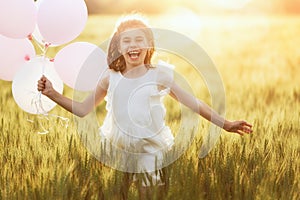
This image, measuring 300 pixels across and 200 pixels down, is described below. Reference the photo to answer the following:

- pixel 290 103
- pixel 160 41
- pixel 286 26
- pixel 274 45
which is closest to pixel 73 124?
pixel 160 41

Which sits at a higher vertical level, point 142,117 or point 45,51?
point 45,51

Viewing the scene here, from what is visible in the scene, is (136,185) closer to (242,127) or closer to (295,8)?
(242,127)

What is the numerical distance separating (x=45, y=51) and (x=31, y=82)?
14 centimetres

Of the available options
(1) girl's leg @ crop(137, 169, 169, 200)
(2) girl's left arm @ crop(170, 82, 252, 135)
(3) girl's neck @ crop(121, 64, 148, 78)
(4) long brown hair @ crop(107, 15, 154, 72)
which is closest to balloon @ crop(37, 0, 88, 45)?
(4) long brown hair @ crop(107, 15, 154, 72)

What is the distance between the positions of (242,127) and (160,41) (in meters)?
0.47

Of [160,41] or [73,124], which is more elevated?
[160,41]

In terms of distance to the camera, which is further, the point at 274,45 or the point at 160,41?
the point at 274,45

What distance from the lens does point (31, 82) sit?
236 centimetres

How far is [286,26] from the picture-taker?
8.69 m

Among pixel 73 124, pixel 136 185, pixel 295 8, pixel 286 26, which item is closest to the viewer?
pixel 136 185

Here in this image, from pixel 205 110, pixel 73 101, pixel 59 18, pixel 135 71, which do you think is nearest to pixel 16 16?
pixel 59 18

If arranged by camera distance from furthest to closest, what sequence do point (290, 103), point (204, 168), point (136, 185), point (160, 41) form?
1. point (290, 103)
2. point (160, 41)
3. point (204, 168)
4. point (136, 185)

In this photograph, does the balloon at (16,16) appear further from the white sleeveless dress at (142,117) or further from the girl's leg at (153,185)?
the girl's leg at (153,185)

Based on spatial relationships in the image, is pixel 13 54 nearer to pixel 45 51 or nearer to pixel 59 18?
pixel 45 51
